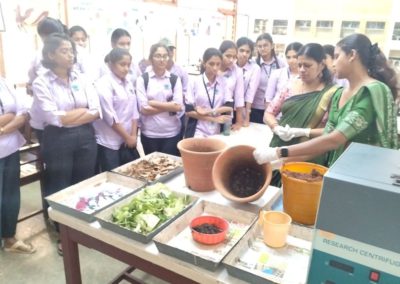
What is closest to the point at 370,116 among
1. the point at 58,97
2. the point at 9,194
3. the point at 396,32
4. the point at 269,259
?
the point at 269,259

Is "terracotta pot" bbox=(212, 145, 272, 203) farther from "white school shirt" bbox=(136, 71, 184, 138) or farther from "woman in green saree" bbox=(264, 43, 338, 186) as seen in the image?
"white school shirt" bbox=(136, 71, 184, 138)

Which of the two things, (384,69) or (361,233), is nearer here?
(361,233)

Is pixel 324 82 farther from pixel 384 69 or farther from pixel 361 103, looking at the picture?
pixel 361 103

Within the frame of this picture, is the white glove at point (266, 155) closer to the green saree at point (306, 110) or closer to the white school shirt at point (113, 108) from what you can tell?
the green saree at point (306, 110)

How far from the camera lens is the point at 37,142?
2365mm

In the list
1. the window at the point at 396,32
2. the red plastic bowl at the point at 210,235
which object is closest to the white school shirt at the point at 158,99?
the red plastic bowl at the point at 210,235

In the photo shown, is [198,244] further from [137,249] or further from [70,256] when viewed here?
[70,256]

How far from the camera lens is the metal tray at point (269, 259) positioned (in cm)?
87

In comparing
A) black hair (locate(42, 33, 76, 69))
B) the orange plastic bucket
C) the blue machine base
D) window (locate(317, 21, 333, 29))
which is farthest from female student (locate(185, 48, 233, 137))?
window (locate(317, 21, 333, 29))

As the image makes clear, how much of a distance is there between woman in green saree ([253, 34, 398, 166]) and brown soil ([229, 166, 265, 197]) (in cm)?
9

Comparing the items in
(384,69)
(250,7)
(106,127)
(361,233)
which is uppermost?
(250,7)

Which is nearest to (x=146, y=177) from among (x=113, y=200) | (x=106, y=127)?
(x=113, y=200)

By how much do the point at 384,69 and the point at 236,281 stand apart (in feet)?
3.62

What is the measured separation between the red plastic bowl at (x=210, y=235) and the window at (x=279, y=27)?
4837mm
